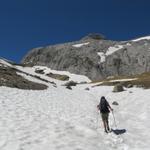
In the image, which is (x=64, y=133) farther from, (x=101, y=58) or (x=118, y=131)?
(x=101, y=58)

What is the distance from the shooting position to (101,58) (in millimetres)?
155625

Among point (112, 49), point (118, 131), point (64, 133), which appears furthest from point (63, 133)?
point (112, 49)

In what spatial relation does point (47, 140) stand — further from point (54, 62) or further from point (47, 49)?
point (47, 49)

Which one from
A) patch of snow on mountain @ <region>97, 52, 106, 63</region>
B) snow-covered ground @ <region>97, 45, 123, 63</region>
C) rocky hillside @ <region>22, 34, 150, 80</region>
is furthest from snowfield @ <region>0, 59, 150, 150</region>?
snow-covered ground @ <region>97, 45, 123, 63</region>

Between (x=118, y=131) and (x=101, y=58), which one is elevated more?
(x=101, y=58)

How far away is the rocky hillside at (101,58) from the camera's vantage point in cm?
14938

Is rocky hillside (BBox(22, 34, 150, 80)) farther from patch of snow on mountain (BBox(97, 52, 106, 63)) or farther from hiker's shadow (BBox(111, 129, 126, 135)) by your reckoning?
hiker's shadow (BBox(111, 129, 126, 135))

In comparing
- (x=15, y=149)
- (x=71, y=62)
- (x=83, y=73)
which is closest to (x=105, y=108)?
(x=15, y=149)

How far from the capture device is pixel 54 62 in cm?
16800

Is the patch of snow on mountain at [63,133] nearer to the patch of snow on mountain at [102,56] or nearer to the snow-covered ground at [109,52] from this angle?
the patch of snow on mountain at [102,56]

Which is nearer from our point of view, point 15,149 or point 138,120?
point 15,149

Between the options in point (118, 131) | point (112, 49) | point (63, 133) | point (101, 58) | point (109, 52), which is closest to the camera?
point (63, 133)

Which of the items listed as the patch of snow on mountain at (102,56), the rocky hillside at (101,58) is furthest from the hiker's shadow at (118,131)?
the patch of snow on mountain at (102,56)

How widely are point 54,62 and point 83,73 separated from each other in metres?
25.5
